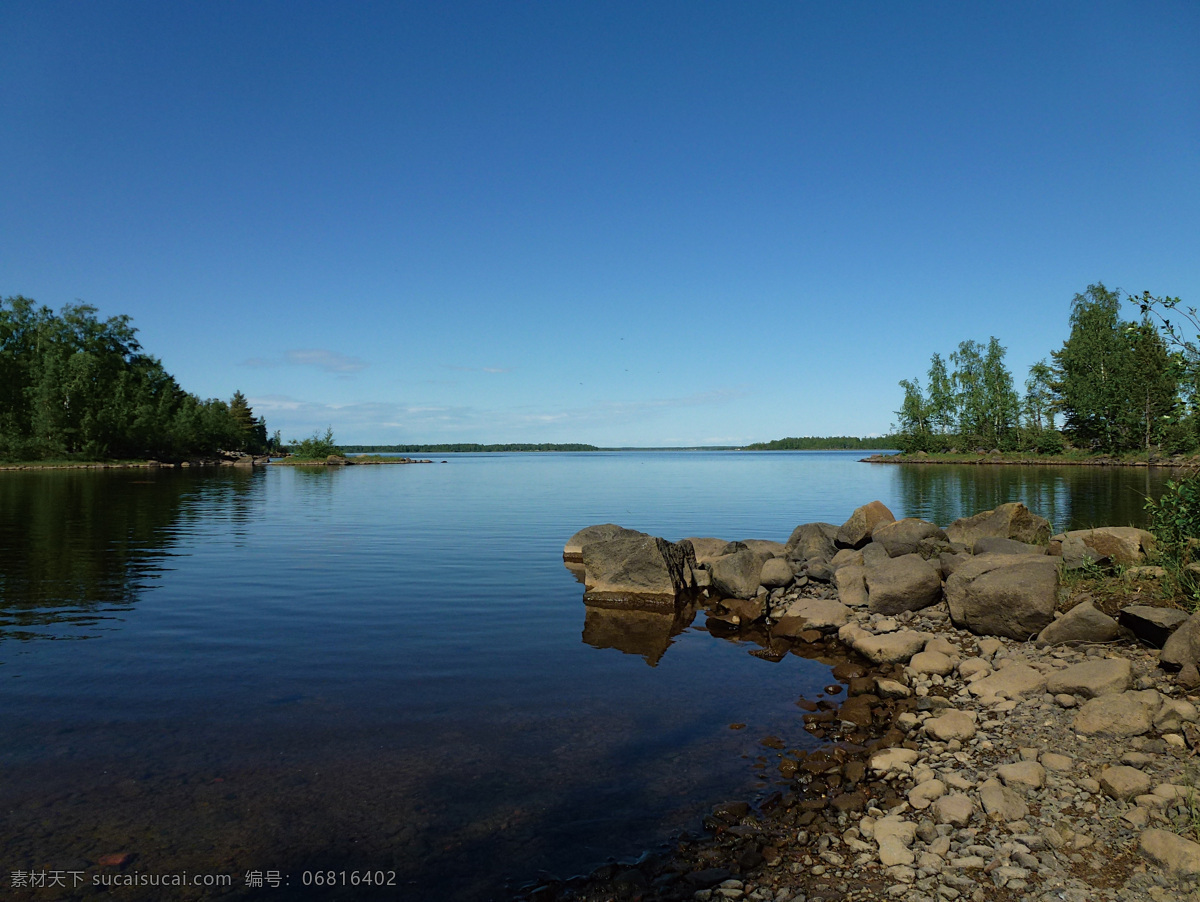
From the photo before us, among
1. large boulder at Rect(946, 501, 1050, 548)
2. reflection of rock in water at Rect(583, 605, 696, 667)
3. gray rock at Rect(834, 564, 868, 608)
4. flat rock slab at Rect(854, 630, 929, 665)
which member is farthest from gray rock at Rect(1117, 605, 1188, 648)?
large boulder at Rect(946, 501, 1050, 548)

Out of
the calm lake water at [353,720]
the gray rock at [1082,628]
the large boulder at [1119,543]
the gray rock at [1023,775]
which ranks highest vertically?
the large boulder at [1119,543]

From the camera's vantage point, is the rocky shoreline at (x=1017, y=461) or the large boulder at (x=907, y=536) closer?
the large boulder at (x=907, y=536)

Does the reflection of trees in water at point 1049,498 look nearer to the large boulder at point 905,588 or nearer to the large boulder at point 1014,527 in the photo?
the large boulder at point 1014,527

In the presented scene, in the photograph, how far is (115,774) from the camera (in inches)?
316

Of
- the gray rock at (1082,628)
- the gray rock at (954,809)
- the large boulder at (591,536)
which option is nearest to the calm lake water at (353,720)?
the large boulder at (591,536)

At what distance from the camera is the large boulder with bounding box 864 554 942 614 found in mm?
14758

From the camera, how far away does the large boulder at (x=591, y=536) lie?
19.8 meters

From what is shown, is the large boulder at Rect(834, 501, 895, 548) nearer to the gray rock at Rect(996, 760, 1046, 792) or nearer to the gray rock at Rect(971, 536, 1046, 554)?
the gray rock at Rect(971, 536, 1046, 554)

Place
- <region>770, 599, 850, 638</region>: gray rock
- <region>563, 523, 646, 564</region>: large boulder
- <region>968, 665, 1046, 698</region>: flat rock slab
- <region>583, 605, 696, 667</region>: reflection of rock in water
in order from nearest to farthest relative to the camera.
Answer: <region>968, 665, 1046, 698</region>: flat rock slab → <region>583, 605, 696, 667</region>: reflection of rock in water → <region>770, 599, 850, 638</region>: gray rock → <region>563, 523, 646, 564</region>: large boulder

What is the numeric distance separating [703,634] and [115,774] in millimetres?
10972

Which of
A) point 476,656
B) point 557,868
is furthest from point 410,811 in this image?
point 476,656

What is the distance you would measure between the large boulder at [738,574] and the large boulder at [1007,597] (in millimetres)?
5591

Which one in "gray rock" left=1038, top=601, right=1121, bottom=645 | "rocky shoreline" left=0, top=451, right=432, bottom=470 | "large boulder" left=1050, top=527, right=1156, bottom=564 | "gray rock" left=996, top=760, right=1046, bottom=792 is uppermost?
"rocky shoreline" left=0, top=451, right=432, bottom=470

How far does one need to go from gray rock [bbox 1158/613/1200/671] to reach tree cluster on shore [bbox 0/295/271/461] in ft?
380
